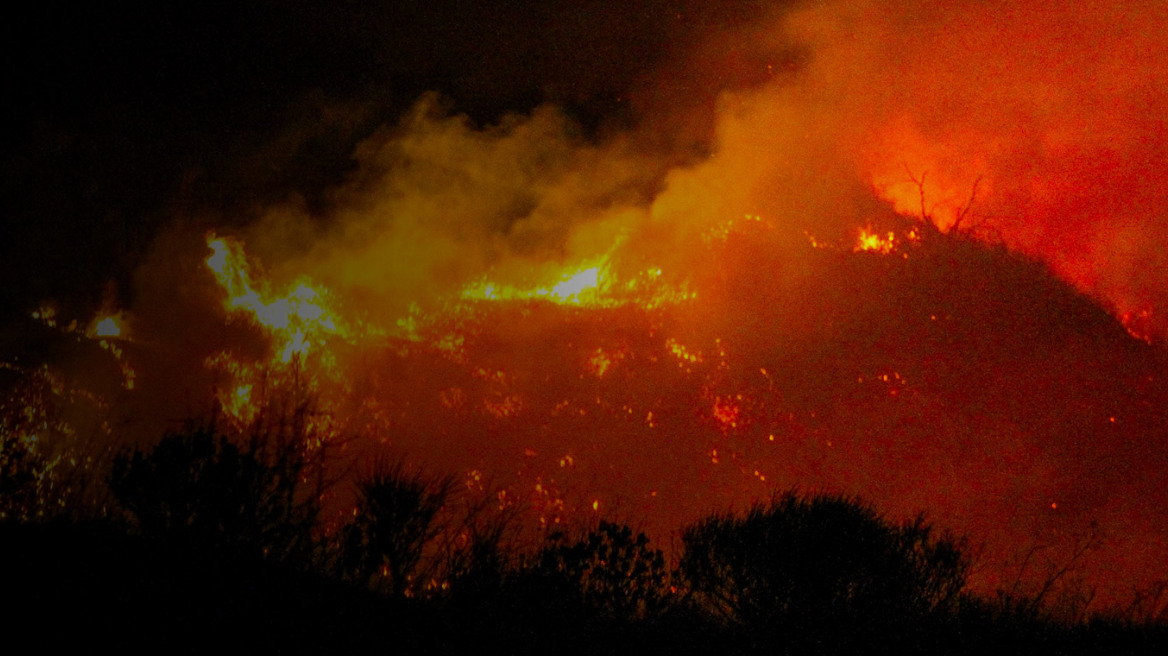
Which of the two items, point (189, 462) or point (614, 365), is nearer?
point (189, 462)

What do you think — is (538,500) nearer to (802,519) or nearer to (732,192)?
(802,519)

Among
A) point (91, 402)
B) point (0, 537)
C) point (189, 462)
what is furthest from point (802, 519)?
point (91, 402)

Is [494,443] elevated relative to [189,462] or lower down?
elevated

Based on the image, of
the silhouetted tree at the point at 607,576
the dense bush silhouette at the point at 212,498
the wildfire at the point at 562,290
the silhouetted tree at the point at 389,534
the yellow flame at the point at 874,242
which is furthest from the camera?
the yellow flame at the point at 874,242

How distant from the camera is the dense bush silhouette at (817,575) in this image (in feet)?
20.5

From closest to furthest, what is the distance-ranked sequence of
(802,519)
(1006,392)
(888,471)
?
(802,519)
(888,471)
(1006,392)

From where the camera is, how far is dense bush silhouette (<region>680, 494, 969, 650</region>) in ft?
20.5

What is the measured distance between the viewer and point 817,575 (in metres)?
6.52

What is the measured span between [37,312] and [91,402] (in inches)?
163

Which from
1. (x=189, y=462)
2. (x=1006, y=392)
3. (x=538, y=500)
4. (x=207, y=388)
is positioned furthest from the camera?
(x=1006, y=392)

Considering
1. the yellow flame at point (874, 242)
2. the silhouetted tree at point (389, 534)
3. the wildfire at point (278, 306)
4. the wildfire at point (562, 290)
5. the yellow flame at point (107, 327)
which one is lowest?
the silhouetted tree at point (389, 534)

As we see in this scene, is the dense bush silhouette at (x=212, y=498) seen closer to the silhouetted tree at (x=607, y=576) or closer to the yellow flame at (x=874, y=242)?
the silhouetted tree at (x=607, y=576)

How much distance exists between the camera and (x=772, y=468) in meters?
13.7

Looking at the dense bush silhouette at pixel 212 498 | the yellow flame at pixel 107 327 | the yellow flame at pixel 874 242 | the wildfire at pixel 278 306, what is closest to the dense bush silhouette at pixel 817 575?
the dense bush silhouette at pixel 212 498
